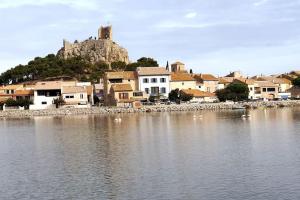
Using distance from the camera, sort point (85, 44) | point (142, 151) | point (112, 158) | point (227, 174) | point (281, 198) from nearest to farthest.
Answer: point (281, 198) → point (227, 174) → point (112, 158) → point (142, 151) → point (85, 44)

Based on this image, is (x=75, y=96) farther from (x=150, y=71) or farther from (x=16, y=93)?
(x=150, y=71)

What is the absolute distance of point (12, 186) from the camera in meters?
22.5

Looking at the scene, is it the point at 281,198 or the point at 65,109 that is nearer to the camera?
the point at 281,198

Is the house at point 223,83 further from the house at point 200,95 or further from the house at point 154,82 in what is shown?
the house at point 154,82

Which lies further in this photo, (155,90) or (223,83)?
(223,83)

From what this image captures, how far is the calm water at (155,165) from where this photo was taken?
20.3 metres

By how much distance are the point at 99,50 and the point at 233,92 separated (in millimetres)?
44443

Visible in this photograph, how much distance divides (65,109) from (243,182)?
193ft

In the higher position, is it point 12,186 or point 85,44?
point 85,44

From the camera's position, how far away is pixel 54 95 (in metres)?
81.4

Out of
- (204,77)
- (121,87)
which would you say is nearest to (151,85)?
(121,87)

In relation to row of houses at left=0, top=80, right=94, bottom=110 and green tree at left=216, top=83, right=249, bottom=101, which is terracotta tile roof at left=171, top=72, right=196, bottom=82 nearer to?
green tree at left=216, top=83, right=249, bottom=101

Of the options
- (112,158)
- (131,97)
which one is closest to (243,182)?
(112,158)

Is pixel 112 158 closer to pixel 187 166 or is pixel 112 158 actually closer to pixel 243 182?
pixel 187 166
